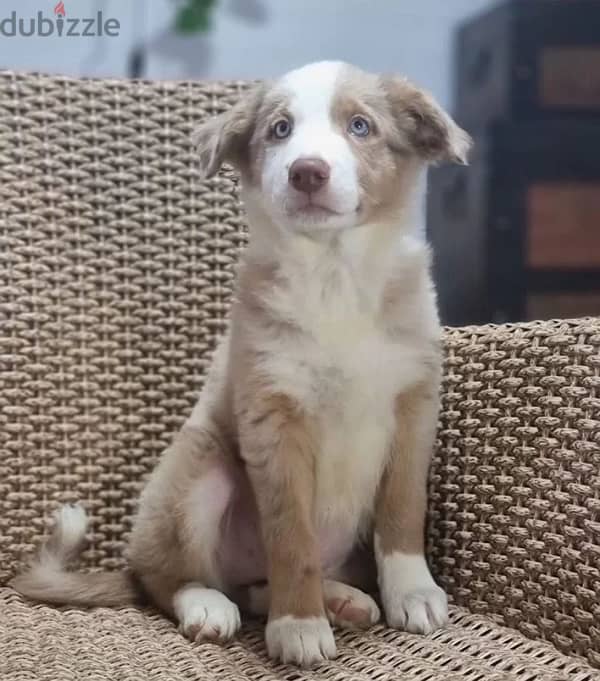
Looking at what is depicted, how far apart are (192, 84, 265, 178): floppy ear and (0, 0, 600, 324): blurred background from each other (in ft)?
4.53

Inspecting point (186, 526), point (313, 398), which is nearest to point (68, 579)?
point (186, 526)

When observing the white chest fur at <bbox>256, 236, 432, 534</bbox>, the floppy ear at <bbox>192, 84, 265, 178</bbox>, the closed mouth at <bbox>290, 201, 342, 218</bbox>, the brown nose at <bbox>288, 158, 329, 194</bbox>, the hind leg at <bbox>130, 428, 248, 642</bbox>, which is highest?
the floppy ear at <bbox>192, 84, 265, 178</bbox>

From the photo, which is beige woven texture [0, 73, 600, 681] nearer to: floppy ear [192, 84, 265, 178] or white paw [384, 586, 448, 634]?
white paw [384, 586, 448, 634]

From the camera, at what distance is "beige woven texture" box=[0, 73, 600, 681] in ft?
4.80

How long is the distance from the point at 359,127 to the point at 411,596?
2.29ft

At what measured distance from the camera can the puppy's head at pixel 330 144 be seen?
4.49 ft

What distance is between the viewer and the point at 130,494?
180cm

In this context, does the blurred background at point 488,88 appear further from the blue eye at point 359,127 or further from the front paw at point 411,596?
the front paw at point 411,596

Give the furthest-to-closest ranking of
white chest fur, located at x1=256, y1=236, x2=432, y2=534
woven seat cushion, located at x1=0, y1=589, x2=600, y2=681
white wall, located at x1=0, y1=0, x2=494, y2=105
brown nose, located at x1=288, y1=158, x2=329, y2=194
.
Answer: white wall, located at x1=0, y1=0, x2=494, y2=105 → white chest fur, located at x1=256, y1=236, x2=432, y2=534 → brown nose, located at x1=288, y1=158, x2=329, y2=194 → woven seat cushion, located at x1=0, y1=589, x2=600, y2=681

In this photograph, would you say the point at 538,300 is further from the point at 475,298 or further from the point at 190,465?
the point at 190,465

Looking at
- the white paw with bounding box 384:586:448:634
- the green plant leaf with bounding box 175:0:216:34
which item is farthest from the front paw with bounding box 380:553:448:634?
the green plant leaf with bounding box 175:0:216:34

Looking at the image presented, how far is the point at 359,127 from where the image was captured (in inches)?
57.9

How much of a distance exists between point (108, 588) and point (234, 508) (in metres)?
0.24

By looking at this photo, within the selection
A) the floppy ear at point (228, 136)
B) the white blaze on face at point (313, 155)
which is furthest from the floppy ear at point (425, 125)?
the floppy ear at point (228, 136)
